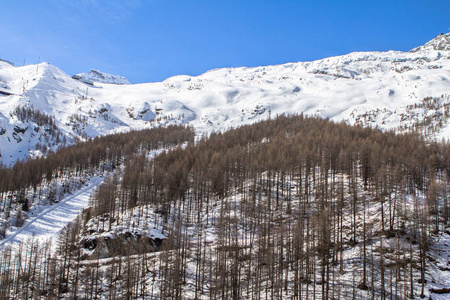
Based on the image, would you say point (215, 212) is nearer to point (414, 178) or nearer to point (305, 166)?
point (305, 166)

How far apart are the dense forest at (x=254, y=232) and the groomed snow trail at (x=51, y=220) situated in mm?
7468

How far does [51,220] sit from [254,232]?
210 ft

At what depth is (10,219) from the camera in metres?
87.4

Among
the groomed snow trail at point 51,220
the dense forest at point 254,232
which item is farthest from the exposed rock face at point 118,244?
the groomed snow trail at point 51,220

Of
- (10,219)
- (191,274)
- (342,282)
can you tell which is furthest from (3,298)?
(342,282)

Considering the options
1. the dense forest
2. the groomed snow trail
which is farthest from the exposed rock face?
the groomed snow trail

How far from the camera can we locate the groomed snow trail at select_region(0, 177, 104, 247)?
3140 inches

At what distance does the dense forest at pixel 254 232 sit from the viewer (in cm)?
5100

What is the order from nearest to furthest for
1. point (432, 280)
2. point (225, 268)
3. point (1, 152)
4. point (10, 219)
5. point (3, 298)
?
point (432, 280) → point (3, 298) → point (225, 268) → point (10, 219) → point (1, 152)

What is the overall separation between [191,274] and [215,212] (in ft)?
82.8

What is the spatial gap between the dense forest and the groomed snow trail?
7.47 meters

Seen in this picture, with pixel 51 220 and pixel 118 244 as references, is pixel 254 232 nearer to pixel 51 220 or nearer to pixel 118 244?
pixel 118 244

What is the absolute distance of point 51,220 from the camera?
90.6 meters

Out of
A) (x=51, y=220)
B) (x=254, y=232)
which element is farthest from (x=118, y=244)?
(x=51, y=220)
